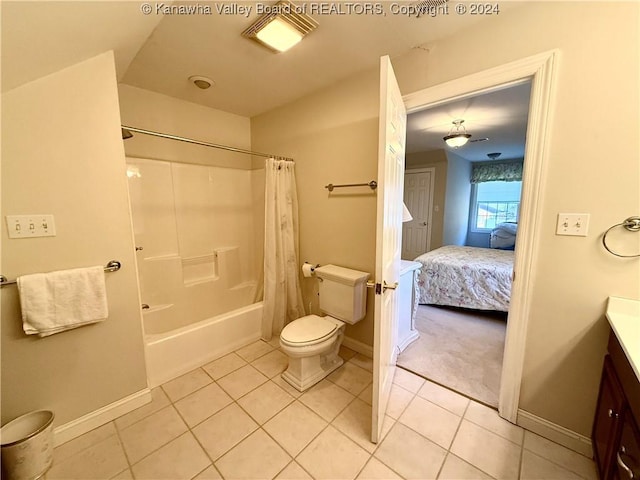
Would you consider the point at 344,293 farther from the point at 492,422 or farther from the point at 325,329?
the point at 492,422

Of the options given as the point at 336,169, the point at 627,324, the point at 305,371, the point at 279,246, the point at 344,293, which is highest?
the point at 336,169

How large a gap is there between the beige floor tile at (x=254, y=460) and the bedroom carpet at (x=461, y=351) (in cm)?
117

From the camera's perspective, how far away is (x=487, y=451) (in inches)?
53.1

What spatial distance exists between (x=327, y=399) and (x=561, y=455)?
1276 millimetres

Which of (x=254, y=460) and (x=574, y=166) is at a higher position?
(x=574, y=166)

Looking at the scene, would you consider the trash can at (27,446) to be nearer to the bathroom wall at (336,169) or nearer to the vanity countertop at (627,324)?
the bathroom wall at (336,169)

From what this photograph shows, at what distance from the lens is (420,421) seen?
1544mm

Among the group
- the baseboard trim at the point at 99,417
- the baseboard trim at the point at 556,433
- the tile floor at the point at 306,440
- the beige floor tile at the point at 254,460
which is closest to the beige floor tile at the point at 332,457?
the tile floor at the point at 306,440

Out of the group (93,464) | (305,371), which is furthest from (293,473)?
(93,464)

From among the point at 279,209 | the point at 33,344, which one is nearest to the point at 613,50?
the point at 279,209

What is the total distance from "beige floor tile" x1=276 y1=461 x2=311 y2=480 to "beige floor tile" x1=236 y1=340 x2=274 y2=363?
0.98 m

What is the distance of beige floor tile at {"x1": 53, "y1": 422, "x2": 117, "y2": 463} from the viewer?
4.40 ft

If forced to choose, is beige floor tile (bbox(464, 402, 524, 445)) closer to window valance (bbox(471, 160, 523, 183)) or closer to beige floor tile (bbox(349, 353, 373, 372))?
beige floor tile (bbox(349, 353, 373, 372))

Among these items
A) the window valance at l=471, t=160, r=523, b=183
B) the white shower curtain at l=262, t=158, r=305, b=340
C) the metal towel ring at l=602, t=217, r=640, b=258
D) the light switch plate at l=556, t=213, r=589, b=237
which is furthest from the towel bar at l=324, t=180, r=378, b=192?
the window valance at l=471, t=160, r=523, b=183
